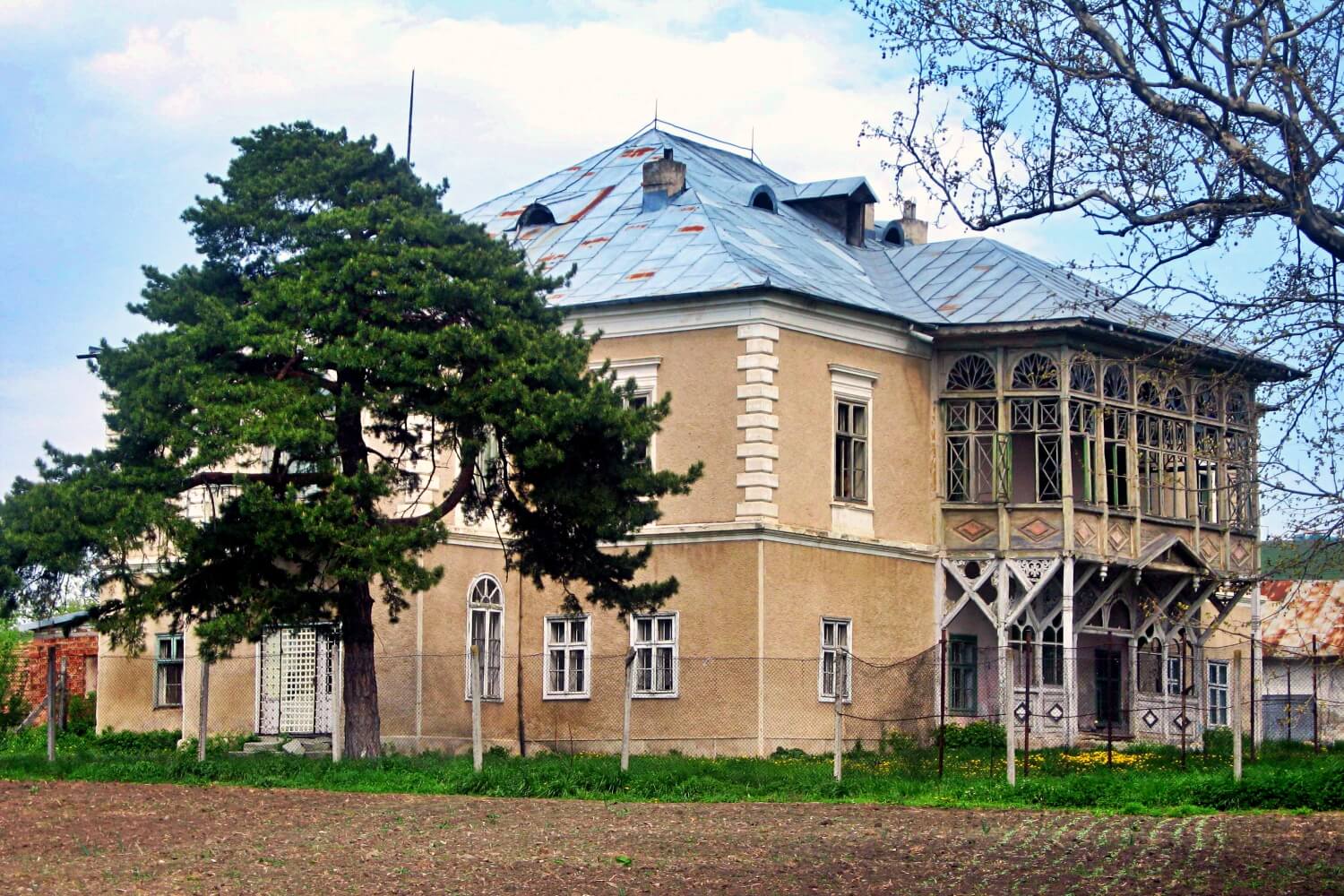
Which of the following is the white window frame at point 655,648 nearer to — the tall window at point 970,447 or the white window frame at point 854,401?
the white window frame at point 854,401

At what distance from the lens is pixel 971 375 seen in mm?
31719

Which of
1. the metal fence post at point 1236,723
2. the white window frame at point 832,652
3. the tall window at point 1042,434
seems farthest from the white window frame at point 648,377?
the metal fence post at point 1236,723

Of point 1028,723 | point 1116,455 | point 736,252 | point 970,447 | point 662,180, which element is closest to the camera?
point 1028,723

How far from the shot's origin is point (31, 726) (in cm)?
3697

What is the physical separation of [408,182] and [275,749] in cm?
945

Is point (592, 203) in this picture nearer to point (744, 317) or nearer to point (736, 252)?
point (736, 252)

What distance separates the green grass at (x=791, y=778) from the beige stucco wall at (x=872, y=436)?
4.69 meters

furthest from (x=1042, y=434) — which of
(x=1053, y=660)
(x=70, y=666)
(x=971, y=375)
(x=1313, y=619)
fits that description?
(x=70, y=666)

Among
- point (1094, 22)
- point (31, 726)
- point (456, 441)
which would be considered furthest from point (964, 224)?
point (31, 726)

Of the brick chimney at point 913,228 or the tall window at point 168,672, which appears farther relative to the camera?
the brick chimney at point 913,228

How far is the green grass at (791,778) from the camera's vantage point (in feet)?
64.1

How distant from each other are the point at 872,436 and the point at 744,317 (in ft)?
10.5

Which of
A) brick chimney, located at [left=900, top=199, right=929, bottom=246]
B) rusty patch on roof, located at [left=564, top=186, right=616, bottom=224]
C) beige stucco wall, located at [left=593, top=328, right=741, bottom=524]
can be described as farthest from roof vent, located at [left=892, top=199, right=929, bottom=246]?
beige stucco wall, located at [left=593, top=328, right=741, bottom=524]

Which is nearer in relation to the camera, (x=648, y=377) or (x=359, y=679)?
(x=359, y=679)
